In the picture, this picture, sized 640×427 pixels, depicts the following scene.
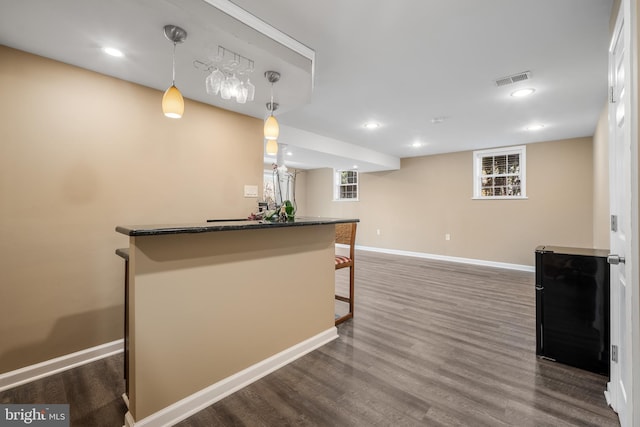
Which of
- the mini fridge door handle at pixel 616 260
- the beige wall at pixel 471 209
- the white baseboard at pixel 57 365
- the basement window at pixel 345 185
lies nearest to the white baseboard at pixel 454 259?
the beige wall at pixel 471 209

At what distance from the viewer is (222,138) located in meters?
3.12

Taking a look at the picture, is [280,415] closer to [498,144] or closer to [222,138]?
[222,138]

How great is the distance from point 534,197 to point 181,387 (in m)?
6.39

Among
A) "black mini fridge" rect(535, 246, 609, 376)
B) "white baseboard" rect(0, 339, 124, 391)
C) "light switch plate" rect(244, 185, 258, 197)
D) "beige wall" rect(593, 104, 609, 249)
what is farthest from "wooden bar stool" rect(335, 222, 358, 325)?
"beige wall" rect(593, 104, 609, 249)

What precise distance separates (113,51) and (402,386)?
309 cm

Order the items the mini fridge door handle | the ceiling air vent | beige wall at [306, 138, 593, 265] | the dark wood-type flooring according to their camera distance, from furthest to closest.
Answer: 1. beige wall at [306, 138, 593, 265]
2. the ceiling air vent
3. the dark wood-type flooring
4. the mini fridge door handle

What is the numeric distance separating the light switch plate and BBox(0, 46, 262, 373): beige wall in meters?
0.67

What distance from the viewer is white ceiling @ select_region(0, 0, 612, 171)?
170cm

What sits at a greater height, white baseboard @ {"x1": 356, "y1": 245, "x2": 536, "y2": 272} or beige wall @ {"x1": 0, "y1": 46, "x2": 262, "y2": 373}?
beige wall @ {"x1": 0, "y1": 46, "x2": 262, "y2": 373}

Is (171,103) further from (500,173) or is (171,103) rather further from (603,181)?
(500,173)

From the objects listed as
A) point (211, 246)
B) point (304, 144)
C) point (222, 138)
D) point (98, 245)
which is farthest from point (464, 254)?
point (98, 245)

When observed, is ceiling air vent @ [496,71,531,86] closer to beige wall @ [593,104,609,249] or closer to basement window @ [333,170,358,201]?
beige wall @ [593,104,609,249]

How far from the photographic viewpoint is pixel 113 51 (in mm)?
2006

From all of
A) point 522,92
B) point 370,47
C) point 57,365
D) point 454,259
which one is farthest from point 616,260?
point 454,259
